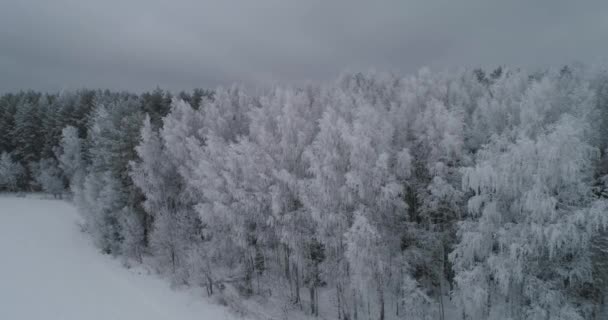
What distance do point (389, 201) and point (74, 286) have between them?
24112 mm

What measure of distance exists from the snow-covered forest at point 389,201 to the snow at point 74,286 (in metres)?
2.02

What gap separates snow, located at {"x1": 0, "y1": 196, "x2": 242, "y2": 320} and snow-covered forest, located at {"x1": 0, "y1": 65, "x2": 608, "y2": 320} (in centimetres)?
202

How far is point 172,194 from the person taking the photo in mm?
28016

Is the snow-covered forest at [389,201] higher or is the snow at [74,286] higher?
the snow-covered forest at [389,201]

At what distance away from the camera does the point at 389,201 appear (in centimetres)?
1548

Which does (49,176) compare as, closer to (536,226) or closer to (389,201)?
(389,201)

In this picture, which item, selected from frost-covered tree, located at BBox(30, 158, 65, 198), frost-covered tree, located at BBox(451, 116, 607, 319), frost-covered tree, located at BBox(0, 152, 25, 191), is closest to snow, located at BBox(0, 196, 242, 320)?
frost-covered tree, located at BBox(30, 158, 65, 198)

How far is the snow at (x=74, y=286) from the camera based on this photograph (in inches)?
786

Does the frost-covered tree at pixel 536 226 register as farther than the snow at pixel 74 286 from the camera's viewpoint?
No

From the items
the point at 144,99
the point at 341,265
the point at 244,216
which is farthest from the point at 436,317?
the point at 144,99

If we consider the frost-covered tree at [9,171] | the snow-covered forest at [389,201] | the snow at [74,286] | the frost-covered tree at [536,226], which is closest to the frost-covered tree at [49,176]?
the frost-covered tree at [9,171]

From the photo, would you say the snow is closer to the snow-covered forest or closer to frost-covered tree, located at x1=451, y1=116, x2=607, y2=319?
the snow-covered forest

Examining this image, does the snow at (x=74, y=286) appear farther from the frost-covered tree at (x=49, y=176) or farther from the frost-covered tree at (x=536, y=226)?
the frost-covered tree at (x=536, y=226)

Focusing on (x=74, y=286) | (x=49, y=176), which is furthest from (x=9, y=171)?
(x=74, y=286)
